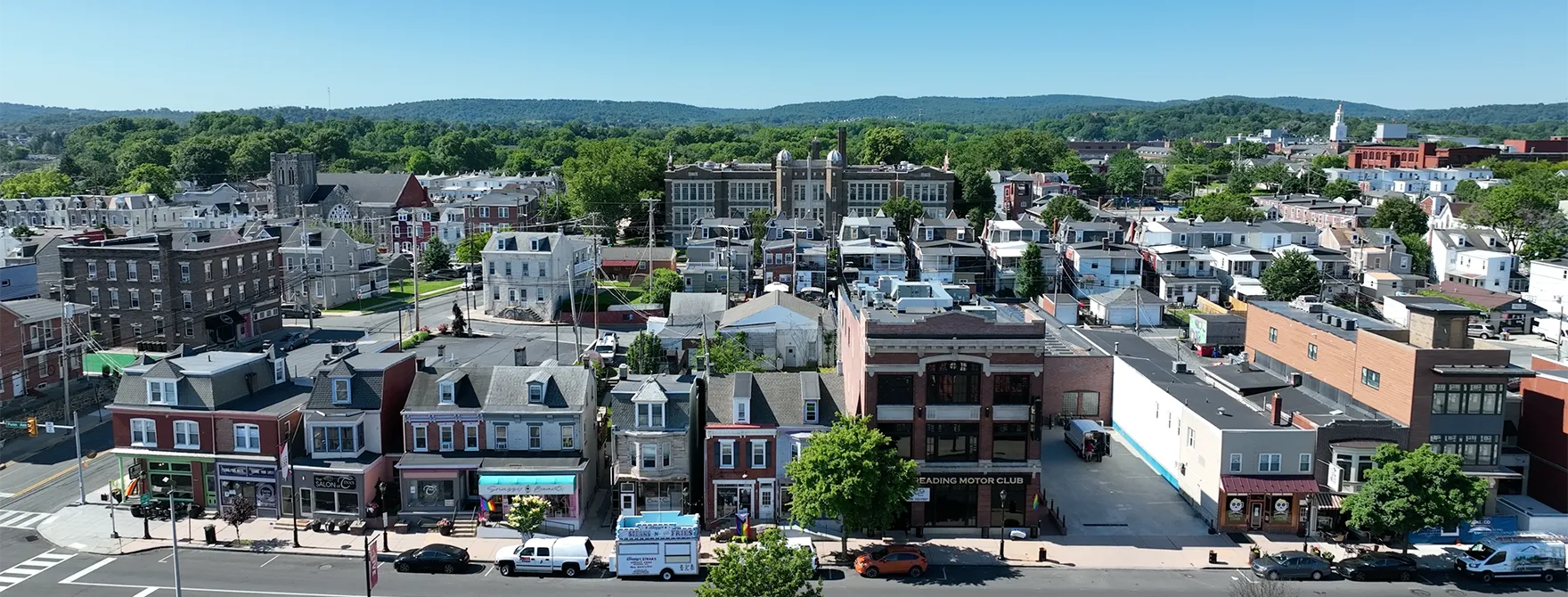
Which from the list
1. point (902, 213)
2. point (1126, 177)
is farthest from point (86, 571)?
point (1126, 177)

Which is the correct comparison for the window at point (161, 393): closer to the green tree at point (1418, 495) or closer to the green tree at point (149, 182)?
the green tree at point (1418, 495)

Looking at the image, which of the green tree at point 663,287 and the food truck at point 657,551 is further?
the green tree at point 663,287

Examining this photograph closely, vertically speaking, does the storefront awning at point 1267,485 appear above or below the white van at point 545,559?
above

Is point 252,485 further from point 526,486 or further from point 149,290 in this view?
point 149,290

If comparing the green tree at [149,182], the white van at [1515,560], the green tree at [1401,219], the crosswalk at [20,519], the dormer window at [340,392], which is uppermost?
the green tree at [149,182]

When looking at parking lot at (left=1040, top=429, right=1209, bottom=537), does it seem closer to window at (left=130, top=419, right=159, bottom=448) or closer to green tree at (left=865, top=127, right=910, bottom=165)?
window at (left=130, top=419, right=159, bottom=448)

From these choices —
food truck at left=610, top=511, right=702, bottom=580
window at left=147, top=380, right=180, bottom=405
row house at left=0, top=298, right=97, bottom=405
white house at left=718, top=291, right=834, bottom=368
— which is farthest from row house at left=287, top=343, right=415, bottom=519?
white house at left=718, top=291, right=834, bottom=368

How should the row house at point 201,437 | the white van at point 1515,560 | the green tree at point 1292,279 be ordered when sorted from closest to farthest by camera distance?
the white van at point 1515,560 < the row house at point 201,437 < the green tree at point 1292,279

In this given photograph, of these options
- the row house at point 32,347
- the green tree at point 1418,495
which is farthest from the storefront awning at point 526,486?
the row house at point 32,347
